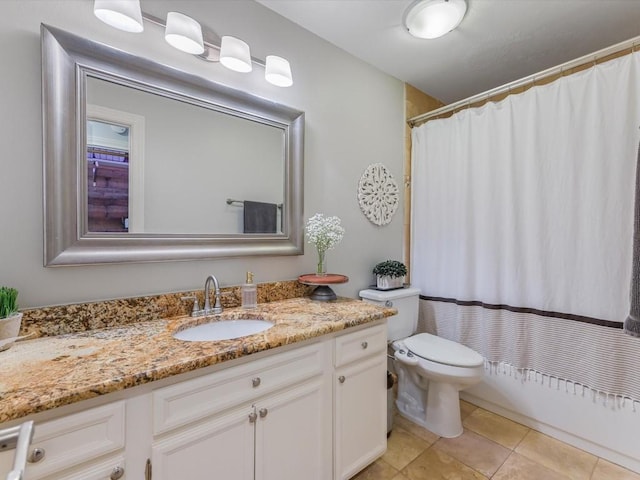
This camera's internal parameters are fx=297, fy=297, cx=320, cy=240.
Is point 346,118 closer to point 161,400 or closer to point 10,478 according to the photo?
point 161,400

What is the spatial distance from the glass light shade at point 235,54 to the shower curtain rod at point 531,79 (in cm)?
141

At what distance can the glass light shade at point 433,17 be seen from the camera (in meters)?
1.49

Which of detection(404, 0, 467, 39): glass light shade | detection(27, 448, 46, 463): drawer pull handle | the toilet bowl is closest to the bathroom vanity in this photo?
detection(27, 448, 46, 463): drawer pull handle

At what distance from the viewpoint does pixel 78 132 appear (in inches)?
43.0

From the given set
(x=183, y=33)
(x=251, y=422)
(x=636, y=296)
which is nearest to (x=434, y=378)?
(x=636, y=296)

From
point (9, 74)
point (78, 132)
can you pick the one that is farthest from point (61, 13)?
point (78, 132)

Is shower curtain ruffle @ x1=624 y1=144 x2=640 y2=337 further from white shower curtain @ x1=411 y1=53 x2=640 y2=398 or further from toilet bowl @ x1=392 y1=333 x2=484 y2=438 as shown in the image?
toilet bowl @ x1=392 y1=333 x2=484 y2=438

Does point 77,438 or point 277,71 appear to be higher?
point 277,71

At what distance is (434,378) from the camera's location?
1679 millimetres

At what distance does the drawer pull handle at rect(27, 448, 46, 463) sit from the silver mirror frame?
62 centimetres

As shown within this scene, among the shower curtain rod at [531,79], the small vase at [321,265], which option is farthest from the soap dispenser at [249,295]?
the shower curtain rod at [531,79]

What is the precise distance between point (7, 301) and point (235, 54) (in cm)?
126

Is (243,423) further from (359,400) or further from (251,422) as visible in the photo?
(359,400)

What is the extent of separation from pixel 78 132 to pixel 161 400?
3.25 ft
